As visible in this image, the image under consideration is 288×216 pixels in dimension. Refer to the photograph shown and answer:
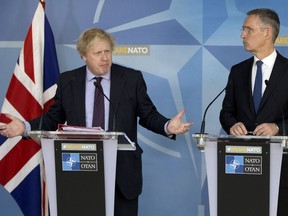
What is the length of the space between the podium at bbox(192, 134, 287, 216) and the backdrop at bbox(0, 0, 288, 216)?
1.96 meters

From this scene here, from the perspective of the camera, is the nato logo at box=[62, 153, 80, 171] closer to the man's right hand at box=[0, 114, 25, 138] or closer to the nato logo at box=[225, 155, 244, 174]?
the man's right hand at box=[0, 114, 25, 138]

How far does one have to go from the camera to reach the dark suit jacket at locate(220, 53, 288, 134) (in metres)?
3.49


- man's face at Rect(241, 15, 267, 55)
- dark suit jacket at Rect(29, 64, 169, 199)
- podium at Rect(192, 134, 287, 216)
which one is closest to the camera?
podium at Rect(192, 134, 287, 216)

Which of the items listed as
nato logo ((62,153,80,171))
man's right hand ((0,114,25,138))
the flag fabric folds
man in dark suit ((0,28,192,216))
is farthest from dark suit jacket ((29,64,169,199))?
the flag fabric folds

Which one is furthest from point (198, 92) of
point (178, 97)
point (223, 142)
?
point (223, 142)

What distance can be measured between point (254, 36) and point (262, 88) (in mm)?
345

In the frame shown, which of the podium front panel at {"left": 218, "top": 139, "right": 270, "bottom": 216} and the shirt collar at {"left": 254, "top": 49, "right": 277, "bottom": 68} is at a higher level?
the shirt collar at {"left": 254, "top": 49, "right": 277, "bottom": 68}

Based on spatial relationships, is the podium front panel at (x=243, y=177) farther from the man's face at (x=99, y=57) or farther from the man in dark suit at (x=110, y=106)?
the man's face at (x=99, y=57)

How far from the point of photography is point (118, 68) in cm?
356

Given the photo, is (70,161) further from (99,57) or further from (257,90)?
(257,90)

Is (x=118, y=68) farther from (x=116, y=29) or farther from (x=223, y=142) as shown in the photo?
(x=116, y=29)

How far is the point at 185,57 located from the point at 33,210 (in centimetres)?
165

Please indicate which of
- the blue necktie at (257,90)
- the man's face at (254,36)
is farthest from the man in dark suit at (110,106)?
the man's face at (254,36)

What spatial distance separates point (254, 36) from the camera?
370cm
